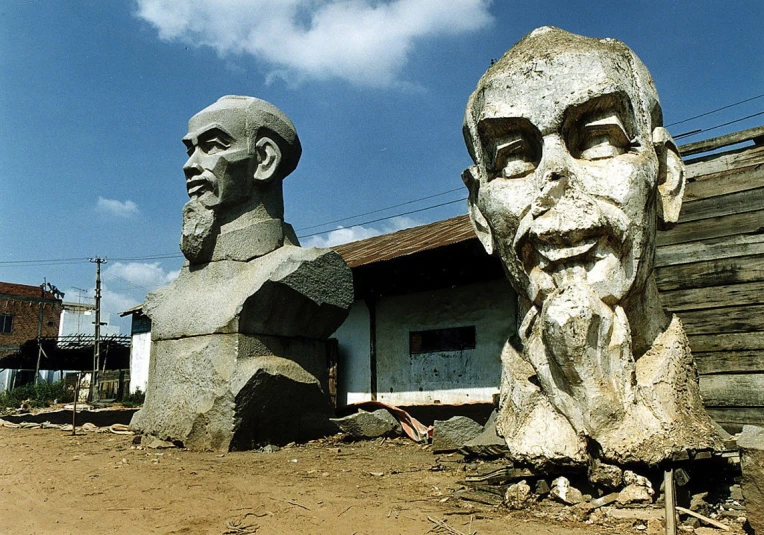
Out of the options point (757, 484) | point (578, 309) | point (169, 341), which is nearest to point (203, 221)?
point (169, 341)

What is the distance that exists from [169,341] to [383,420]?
2090 millimetres

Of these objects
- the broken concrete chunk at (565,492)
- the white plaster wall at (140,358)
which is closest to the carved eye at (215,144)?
the broken concrete chunk at (565,492)

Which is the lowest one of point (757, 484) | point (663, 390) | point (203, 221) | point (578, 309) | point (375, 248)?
point (757, 484)

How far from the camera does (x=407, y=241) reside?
30.8 feet

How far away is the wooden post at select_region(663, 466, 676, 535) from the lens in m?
2.43

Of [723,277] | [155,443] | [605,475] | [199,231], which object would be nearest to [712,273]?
[723,277]

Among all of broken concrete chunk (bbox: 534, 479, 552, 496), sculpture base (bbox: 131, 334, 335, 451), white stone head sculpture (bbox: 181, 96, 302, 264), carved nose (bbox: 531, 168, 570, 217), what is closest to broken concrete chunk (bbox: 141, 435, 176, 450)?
sculpture base (bbox: 131, 334, 335, 451)

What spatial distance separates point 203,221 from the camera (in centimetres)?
586

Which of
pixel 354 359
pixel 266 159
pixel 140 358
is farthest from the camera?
pixel 140 358

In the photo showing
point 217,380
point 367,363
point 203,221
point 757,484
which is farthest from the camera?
point 367,363

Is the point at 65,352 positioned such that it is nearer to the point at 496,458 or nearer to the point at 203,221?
the point at 203,221

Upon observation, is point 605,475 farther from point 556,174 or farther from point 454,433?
point 454,433

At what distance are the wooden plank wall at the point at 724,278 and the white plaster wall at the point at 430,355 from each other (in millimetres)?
2344

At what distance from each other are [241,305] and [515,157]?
2.79 metres
